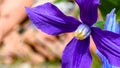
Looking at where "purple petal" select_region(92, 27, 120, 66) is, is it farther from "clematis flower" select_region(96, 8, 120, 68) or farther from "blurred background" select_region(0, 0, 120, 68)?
"blurred background" select_region(0, 0, 120, 68)

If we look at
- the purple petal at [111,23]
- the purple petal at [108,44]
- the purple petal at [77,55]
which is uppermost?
the purple petal at [111,23]

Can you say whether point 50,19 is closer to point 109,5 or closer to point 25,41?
point 109,5

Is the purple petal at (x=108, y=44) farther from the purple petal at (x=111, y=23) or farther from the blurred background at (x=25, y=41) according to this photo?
the blurred background at (x=25, y=41)

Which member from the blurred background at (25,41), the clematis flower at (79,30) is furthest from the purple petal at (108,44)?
the blurred background at (25,41)

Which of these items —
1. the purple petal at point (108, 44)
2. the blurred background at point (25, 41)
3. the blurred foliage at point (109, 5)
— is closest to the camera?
the purple petal at point (108, 44)

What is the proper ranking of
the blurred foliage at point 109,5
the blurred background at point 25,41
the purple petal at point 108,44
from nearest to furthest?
the purple petal at point 108,44 < the blurred foliage at point 109,5 < the blurred background at point 25,41

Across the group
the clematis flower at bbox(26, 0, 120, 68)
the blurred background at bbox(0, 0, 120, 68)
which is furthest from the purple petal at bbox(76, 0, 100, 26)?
the blurred background at bbox(0, 0, 120, 68)
